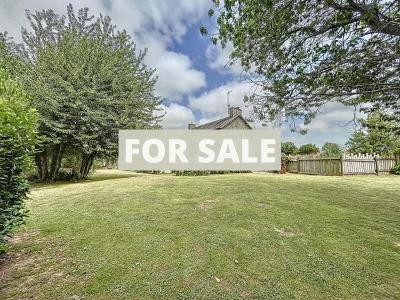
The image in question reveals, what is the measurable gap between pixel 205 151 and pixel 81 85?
9.92 metres

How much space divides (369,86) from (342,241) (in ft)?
12.0

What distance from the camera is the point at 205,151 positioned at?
69.5ft

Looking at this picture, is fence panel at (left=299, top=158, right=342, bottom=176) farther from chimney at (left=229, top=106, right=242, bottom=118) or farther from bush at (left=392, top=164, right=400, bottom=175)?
chimney at (left=229, top=106, right=242, bottom=118)

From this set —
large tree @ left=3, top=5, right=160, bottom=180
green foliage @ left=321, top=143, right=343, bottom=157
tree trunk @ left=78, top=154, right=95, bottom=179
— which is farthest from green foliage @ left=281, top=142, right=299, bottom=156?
tree trunk @ left=78, top=154, right=95, bottom=179

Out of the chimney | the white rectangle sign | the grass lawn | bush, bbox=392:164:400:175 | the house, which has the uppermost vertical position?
the chimney

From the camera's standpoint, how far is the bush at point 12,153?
376 cm

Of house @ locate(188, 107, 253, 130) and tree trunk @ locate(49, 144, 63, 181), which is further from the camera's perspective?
house @ locate(188, 107, 253, 130)

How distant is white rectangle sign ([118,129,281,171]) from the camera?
20633 mm

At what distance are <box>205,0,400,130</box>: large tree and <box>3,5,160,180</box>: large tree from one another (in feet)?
36.9

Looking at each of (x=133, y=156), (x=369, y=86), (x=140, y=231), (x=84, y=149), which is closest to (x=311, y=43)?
(x=369, y=86)

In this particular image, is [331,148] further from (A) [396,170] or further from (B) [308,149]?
(A) [396,170]

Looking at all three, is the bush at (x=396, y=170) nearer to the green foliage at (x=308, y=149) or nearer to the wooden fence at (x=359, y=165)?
the wooden fence at (x=359, y=165)

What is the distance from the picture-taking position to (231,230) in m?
5.43

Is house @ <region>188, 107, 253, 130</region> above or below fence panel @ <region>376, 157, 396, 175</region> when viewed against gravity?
above
